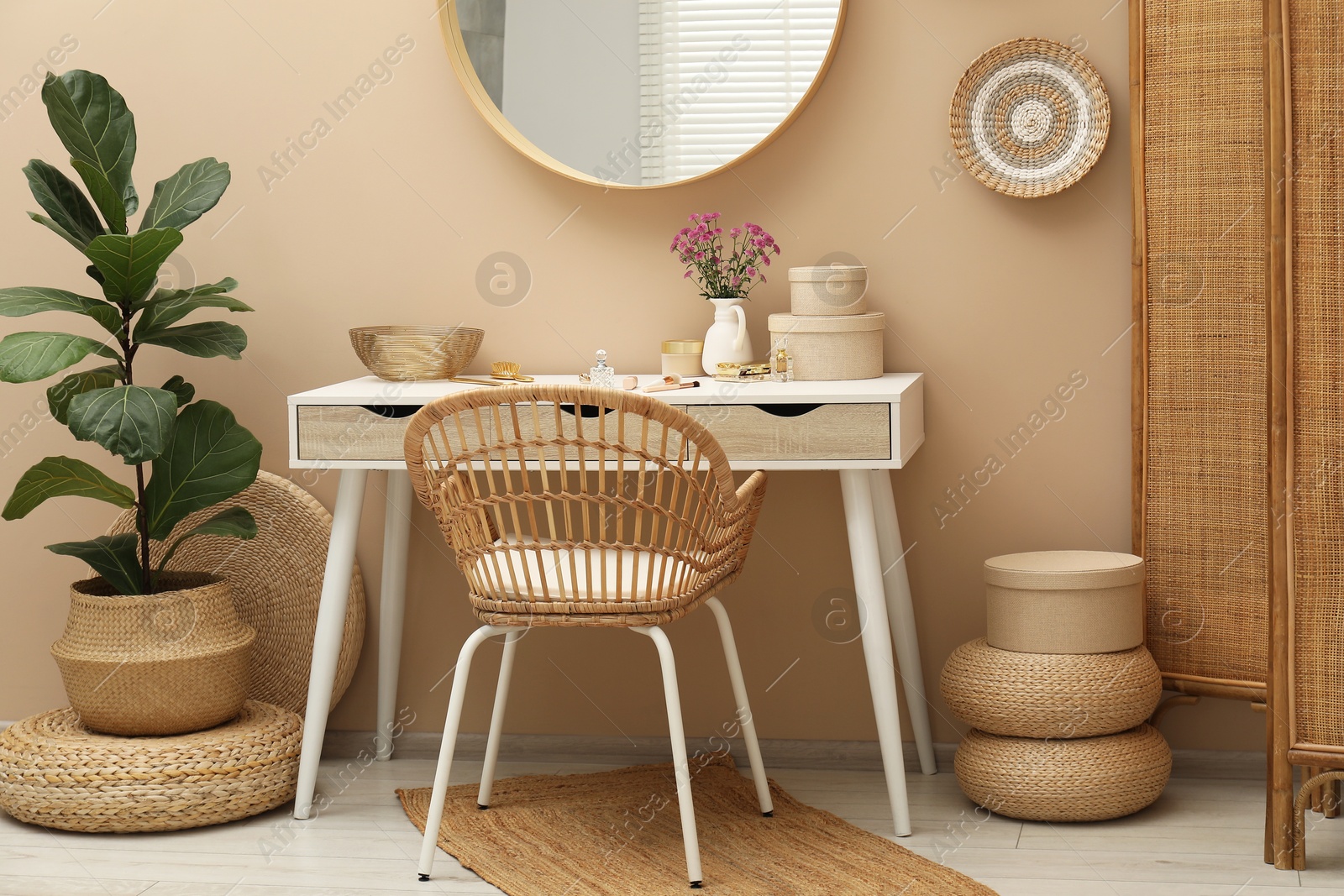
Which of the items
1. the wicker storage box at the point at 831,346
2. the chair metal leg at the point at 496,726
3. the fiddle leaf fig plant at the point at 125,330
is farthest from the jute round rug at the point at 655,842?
the wicker storage box at the point at 831,346

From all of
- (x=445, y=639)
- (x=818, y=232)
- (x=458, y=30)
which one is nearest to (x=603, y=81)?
(x=458, y=30)

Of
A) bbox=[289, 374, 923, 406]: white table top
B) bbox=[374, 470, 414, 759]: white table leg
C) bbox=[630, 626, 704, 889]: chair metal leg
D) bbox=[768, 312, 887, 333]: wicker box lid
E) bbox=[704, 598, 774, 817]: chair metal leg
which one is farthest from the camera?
bbox=[374, 470, 414, 759]: white table leg

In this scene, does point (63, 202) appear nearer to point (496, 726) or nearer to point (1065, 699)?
point (496, 726)

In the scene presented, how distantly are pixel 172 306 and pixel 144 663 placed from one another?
0.66 meters

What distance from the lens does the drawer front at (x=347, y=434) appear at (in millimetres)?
2119

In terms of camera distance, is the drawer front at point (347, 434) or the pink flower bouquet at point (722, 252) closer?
the drawer front at point (347, 434)

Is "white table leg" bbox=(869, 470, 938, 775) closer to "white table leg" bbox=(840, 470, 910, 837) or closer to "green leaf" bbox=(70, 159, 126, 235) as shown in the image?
"white table leg" bbox=(840, 470, 910, 837)

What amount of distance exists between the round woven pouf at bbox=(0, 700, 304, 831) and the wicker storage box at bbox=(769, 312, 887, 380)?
1.21 metres

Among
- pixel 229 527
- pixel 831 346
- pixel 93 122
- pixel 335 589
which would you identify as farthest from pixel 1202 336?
pixel 93 122

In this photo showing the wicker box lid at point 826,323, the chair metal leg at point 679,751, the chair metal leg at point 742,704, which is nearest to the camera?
the chair metal leg at point 679,751

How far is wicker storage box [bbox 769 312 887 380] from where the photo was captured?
2242 mm

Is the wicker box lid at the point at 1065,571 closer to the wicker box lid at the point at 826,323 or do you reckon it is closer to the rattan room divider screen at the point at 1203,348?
the rattan room divider screen at the point at 1203,348

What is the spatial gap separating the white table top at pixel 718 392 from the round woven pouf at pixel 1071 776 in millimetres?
668

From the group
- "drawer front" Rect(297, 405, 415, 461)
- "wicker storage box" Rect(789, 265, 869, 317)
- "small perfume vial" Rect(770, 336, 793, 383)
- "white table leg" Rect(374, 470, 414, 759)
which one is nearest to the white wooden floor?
"white table leg" Rect(374, 470, 414, 759)
